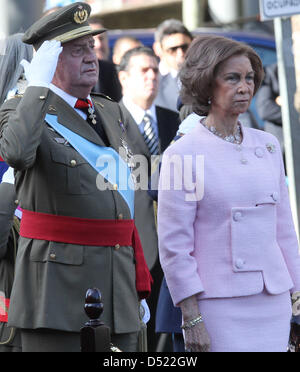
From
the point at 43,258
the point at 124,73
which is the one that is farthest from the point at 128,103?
the point at 43,258

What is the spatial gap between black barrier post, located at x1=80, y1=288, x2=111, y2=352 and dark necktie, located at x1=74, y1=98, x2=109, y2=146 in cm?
99

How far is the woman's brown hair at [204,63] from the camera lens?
443 centimetres

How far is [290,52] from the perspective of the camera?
7.64 metres

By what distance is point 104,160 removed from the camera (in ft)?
14.7

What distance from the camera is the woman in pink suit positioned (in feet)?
13.8

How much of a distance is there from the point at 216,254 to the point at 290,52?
3.73 meters

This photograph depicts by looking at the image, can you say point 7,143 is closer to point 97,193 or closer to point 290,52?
point 97,193

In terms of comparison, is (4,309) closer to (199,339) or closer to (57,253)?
(57,253)

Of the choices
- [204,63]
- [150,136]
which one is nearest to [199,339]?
[204,63]

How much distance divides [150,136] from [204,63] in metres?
2.83

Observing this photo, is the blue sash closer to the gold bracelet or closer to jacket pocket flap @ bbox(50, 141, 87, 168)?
jacket pocket flap @ bbox(50, 141, 87, 168)

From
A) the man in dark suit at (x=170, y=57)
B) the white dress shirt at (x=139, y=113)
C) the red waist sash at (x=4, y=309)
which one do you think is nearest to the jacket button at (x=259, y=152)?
the red waist sash at (x=4, y=309)

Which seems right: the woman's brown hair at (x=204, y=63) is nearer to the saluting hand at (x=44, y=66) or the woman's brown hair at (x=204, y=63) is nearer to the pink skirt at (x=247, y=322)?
the saluting hand at (x=44, y=66)

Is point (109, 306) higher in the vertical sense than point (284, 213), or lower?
lower
